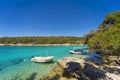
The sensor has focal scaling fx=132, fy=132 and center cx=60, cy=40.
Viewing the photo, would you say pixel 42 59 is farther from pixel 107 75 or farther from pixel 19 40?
pixel 19 40

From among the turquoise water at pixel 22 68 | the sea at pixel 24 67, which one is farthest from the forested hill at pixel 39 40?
the turquoise water at pixel 22 68

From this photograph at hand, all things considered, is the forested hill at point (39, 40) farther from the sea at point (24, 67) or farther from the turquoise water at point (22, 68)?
the turquoise water at point (22, 68)

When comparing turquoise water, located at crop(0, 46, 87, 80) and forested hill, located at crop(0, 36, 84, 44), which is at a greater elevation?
forested hill, located at crop(0, 36, 84, 44)

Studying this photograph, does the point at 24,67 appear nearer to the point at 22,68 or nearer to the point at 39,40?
the point at 22,68

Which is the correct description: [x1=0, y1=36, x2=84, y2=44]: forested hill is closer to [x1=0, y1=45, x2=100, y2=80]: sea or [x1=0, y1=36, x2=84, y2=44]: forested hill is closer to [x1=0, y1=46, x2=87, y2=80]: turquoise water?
[x1=0, y1=45, x2=100, y2=80]: sea

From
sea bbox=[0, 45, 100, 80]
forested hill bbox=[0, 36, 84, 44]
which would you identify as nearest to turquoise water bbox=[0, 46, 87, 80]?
sea bbox=[0, 45, 100, 80]

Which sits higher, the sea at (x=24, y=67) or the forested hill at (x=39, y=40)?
the forested hill at (x=39, y=40)

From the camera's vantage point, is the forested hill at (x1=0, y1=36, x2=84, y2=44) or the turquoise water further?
the forested hill at (x1=0, y1=36, x2=84, y2=44)

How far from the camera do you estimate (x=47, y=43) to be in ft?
380

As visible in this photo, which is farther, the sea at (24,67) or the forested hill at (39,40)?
the forested hill at (39,40)

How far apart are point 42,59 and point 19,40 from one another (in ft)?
328

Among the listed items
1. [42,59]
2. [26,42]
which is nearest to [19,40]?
[26,42]

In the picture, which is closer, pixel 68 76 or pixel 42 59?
pixel 68 76

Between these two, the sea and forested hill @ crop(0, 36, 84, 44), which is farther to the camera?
forested hill @ crop(0, 36, 84, 44)
